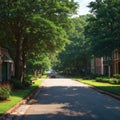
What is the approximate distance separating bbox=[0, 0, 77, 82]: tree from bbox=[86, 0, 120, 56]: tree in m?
3.67

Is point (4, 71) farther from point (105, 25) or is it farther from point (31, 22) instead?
point (31, 22)

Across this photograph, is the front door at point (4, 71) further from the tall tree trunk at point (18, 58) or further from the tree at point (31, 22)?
the tall tree trunk at point (18, 58)

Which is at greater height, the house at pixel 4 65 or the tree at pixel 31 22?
the tree at pixel 31 22

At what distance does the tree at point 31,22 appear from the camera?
30875 millimetres

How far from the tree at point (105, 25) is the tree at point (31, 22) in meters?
3.67

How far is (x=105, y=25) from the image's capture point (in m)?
37.4

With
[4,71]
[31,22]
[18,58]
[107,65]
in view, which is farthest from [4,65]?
[107,65]

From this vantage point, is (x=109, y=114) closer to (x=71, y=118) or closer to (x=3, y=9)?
(x=71, y=118)

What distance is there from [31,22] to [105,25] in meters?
9.77

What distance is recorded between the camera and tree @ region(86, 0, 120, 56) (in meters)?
35.7

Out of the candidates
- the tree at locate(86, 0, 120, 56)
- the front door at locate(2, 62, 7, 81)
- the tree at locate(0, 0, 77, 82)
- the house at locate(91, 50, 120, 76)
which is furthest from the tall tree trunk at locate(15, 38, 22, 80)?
the house at locate(91, 50, 120, 76)

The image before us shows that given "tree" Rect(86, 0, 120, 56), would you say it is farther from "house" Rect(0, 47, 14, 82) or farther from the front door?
the front door

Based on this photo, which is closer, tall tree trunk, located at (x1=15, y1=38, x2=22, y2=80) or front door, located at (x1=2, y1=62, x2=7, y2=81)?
tall tree trunk, located at (x1=15, y1=38, x2=22, y2=80)

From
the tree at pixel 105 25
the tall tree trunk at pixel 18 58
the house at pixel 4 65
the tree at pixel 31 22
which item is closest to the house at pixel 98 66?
the house at pixel 4 65
